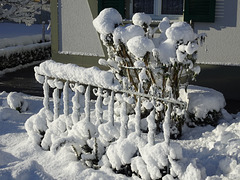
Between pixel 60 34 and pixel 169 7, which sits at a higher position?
pixel 169 7

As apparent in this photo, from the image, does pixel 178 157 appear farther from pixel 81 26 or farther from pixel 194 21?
pixel 81 26

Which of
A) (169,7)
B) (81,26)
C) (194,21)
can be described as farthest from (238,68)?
(81,26)

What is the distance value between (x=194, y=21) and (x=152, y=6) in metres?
1.19

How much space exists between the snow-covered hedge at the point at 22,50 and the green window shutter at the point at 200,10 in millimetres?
6151

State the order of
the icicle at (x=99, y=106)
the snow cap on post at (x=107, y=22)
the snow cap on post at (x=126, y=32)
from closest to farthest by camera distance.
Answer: the icicle at (x=99, y=106) → the snow cap on post at (x=126, y=32) → the snow cap on post at (x=107, y=22)

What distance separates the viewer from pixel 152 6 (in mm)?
7652

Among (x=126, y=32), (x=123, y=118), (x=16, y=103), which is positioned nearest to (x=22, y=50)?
(x=16, y=103)

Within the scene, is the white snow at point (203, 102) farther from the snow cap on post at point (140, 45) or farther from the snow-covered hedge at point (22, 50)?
the snow-covered hedge at point (22, 50)

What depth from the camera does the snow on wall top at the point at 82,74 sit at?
383cm

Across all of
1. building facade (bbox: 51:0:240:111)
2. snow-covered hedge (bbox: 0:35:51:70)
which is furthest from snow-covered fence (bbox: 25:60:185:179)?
snow-covered hedge (bbox: 0:35:51:70)

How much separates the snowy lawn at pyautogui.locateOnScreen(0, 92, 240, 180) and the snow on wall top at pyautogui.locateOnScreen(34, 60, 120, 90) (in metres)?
0.89

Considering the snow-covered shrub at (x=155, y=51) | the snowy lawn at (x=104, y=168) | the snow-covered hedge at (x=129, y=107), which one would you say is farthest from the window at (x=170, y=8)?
the snowy lawn at (x=104, y=168)

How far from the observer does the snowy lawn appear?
3.40m

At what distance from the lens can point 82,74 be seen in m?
4.02
